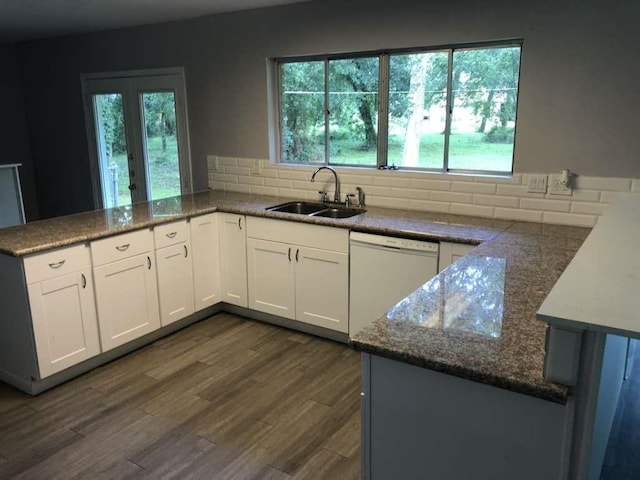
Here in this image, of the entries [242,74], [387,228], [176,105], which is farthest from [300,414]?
[176,105]

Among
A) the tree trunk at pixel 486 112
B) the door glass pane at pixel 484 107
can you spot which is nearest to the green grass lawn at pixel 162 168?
the door glass pane at pixel 484 107

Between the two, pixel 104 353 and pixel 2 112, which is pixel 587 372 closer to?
pixel 104 353

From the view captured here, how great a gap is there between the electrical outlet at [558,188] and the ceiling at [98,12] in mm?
2223

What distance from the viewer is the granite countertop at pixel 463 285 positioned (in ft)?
4.69

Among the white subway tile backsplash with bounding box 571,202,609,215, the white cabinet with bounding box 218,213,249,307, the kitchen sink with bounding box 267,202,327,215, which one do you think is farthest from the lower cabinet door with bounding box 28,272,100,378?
the white subway tile backsplash with bounding box 571,202,609,215

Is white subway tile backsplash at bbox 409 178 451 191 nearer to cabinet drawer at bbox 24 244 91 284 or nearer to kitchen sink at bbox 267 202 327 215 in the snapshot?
kitchen sink at bbox 267 202 327 215

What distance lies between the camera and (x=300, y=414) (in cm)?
273

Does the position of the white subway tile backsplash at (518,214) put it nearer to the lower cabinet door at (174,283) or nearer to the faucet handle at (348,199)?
the faucet handle at (348,199)

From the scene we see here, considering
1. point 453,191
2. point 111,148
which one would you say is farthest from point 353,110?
point 111,148

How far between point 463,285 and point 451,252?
0.93 meters

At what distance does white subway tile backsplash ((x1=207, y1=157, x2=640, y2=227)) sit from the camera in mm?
3021

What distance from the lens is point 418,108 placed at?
141 inches

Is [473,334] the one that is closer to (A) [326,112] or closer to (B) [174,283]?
(B) [174,283]

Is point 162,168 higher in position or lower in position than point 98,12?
lower
